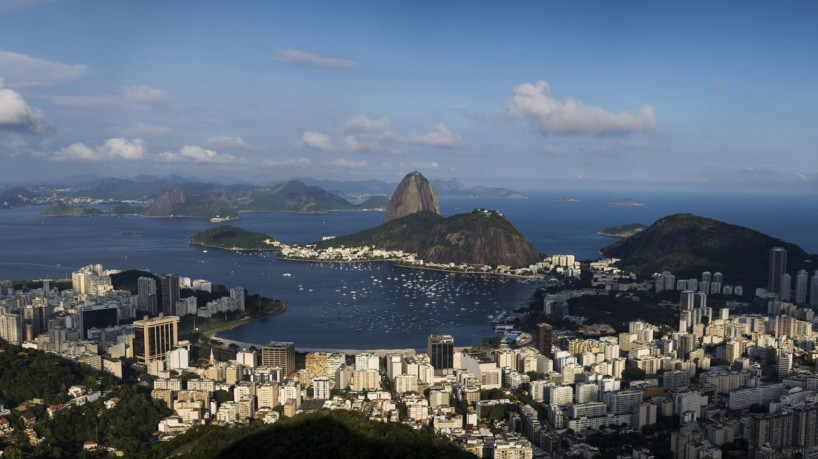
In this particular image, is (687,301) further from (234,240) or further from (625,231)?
(234,240)

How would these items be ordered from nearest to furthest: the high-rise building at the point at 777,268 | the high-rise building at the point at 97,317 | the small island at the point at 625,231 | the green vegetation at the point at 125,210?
the high-rise building at the point at 97,317 → the high-rise building at the point at 777,268 → the small island at the point at 625,231 → the green vegetation at the point at 125,210

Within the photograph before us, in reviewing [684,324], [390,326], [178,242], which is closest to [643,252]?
[684,324]

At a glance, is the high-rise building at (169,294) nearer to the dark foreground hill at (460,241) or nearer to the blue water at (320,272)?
the blue water at (320,272)

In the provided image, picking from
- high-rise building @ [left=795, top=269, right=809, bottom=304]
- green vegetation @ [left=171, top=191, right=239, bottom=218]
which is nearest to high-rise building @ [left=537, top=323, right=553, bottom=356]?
high-rise building @ [left=795, top=269, right=809, bottom=304]

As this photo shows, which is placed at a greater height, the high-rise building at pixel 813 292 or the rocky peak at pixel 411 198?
the rocky peak at pixel 411 198

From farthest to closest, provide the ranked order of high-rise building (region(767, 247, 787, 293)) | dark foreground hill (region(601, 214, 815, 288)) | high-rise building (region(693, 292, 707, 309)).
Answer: dark foreground hill (region(601, 214, 815, 288))
high-rise building (region(767, 247, 787, 293))
high-rise building (region(693, 292, 707, 309))

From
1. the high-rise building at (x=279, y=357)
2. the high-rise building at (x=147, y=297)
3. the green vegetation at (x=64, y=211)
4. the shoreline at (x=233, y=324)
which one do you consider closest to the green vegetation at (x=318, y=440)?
the high-rise building at (x=279, y=357)

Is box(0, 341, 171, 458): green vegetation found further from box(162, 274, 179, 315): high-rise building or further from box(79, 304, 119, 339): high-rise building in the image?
box(162, 274, 179, 315): high-rise building
